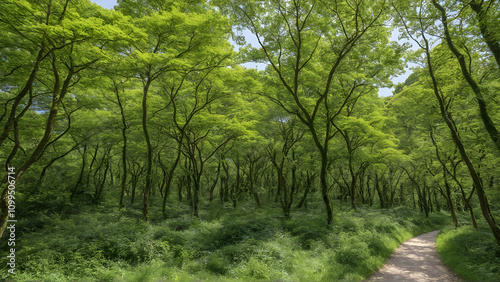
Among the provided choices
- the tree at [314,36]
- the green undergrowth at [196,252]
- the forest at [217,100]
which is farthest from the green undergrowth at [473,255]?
the tree at [314,36]

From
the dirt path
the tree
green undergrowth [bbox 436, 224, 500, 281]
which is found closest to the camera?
green undergrowth [bbox 436, 224, 500, 281]

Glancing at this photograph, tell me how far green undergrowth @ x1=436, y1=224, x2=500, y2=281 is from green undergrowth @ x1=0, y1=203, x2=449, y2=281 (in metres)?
2.54

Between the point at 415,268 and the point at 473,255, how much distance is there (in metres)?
2.67

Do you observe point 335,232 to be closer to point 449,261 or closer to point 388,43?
point 449,261

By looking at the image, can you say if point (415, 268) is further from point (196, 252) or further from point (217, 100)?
point (217, 100)

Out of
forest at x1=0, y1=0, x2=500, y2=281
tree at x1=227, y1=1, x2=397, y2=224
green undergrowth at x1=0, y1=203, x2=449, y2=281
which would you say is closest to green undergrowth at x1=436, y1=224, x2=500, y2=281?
forest at x1=0, y1=0, x2=500, y2=281

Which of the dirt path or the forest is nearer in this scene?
the forest

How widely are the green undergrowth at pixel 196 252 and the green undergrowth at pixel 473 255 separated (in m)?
2.54

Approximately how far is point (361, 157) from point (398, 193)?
95.5 feet

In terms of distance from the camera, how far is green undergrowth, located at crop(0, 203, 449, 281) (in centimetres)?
738

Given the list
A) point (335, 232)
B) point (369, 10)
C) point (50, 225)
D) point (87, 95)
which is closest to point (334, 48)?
point (369, 10)

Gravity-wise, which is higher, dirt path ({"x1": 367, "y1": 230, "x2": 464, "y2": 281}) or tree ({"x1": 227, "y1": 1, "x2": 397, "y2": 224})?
tree ({"x1": 227, "y1": 1, "x2": 397, "y2": 224})

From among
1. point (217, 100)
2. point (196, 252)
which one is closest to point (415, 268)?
point (196, 252)

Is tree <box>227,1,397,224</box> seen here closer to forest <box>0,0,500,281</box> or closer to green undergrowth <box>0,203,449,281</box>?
forest <box>0,0,500,281</box>
